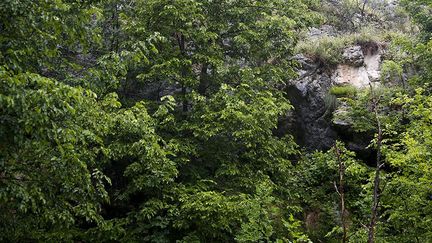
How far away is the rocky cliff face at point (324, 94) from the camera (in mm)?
13531

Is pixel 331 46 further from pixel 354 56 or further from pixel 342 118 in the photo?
pixel 342 118

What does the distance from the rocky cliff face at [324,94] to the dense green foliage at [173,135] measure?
70 cm

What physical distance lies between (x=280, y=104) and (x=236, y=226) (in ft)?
11.2

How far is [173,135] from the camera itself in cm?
962

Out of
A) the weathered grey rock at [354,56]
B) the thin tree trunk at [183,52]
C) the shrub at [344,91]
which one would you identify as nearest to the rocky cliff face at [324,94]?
the weathered grey rock at [354,56]

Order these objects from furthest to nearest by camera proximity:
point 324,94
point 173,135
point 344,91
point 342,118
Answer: point 324,94
point 344,91
point 342,118
point 173,135

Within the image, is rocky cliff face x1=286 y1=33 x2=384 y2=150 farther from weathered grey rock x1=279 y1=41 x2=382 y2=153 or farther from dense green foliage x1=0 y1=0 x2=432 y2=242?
dense green foliage x1=0 y1=0 x2=432 y2=242

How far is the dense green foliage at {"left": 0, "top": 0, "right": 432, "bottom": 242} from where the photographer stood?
5.11 meters

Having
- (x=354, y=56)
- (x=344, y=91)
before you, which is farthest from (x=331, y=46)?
(x=344, y=91)

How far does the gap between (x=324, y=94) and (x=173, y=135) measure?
672cm

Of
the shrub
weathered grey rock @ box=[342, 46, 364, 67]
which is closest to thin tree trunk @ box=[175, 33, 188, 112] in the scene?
the shrub

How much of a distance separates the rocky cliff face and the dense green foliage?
696 mm

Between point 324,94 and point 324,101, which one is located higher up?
point 324,94

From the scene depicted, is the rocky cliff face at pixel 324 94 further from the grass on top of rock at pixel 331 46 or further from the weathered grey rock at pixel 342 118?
the grass on top of rock at pixel 331 46
